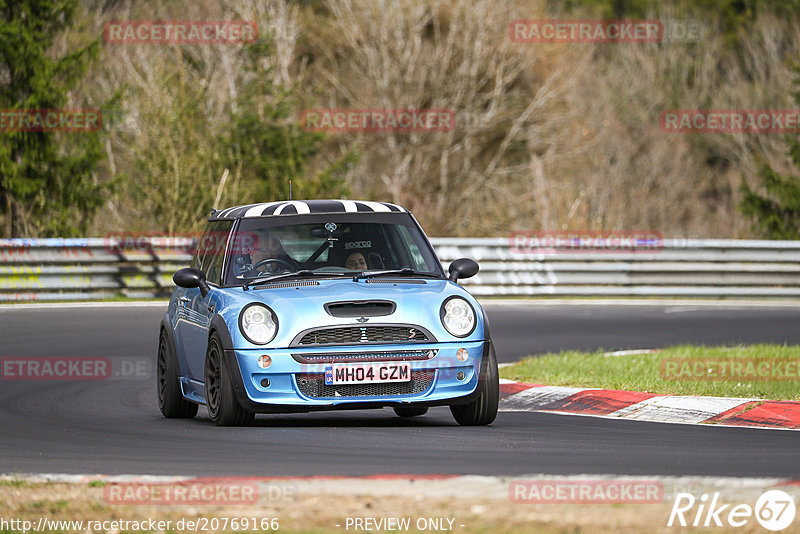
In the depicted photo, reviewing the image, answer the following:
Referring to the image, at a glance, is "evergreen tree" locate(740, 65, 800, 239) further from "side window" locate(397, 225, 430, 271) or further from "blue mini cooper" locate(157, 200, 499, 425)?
"blue mini cooper" locate(157, 200, 499, 425)

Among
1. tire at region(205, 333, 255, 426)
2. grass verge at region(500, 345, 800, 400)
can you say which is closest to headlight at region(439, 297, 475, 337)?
tire at region(205, 333, 255, 426)

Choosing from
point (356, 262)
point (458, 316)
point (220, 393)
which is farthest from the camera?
point (356, 262)

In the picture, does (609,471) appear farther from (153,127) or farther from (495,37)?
(495,37)

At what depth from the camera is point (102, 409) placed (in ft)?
37.3

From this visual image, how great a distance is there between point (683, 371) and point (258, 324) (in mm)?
5316

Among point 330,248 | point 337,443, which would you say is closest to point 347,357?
point 337,443

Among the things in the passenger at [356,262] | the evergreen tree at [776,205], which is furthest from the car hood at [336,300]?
the evergreen tree at [776,205]

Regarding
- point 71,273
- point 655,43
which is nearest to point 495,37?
point 655,43

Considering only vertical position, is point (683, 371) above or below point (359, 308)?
below

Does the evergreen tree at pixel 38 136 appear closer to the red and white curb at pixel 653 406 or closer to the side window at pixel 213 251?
the side window at pixel 213 251

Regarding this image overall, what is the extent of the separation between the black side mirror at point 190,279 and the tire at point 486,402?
2100mm

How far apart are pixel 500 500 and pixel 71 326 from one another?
13102 mm

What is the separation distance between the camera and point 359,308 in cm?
947

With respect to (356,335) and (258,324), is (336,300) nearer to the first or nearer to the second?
(356,335)
